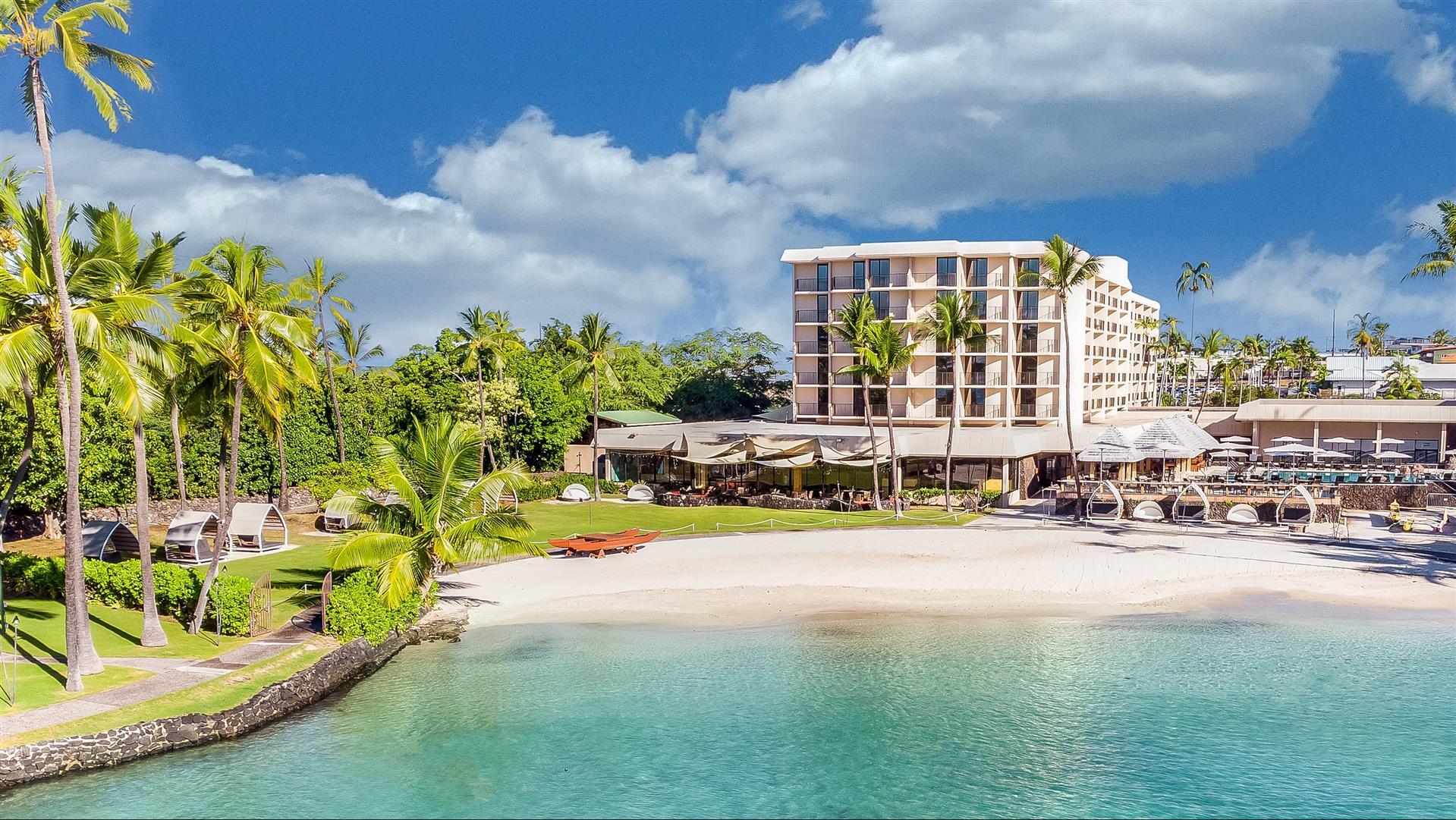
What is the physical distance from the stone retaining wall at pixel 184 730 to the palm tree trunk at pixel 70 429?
7.82 ft

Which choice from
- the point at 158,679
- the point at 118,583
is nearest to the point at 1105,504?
the point at 158,679

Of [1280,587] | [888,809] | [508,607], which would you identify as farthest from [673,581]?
[1280,587]

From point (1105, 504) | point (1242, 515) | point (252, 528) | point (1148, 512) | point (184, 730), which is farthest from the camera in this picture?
point (1105, 504)

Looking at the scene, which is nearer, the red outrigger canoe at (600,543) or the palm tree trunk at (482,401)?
the red outrigger canoe at (600,543)

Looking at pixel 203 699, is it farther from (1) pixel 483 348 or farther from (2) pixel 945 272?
(2) pixel 945 272

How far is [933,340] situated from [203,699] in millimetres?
52813

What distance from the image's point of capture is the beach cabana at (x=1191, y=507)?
133 feet

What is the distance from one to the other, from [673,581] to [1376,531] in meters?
29.1

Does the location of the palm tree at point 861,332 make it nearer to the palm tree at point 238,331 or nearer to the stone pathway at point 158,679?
the palm tree at point 238,331

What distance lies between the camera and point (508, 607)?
27453 millimetres

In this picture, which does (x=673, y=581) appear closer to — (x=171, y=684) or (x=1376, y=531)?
(x=171, y=684)

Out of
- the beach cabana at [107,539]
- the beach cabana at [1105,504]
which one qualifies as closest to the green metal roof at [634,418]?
the beach cabana at [1105,504]

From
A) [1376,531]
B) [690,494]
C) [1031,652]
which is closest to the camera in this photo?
[1031,652]

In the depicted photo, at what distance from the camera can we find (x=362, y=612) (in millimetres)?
22578
